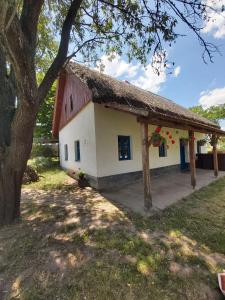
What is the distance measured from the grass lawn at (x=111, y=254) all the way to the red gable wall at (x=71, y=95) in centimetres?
A: 509

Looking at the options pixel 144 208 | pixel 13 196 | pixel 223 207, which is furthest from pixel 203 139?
pixel 13 196

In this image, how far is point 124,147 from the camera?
9219mm

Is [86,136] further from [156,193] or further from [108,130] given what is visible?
[156,193]

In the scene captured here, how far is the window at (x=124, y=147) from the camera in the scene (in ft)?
29.5

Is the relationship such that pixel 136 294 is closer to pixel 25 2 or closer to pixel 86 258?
pixel 86 258

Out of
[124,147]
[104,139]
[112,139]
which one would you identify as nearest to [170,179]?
[124,147]

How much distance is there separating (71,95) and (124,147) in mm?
4457

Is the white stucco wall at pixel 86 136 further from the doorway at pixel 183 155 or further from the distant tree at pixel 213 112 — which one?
the distant tree at pixel 213 112

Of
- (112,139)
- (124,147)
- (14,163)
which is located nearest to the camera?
Result: (14,163)

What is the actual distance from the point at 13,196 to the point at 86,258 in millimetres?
2513

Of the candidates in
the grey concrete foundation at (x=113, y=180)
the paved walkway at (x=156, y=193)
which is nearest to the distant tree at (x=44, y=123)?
the grey concrete foundation at (x=113, y=180)

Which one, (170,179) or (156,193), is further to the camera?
(170,179)

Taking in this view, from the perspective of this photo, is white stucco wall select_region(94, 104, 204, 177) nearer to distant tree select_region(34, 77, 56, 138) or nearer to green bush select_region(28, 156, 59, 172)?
green bush select_region(28, 156, 59, 172)

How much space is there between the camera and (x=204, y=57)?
604 centimetres
